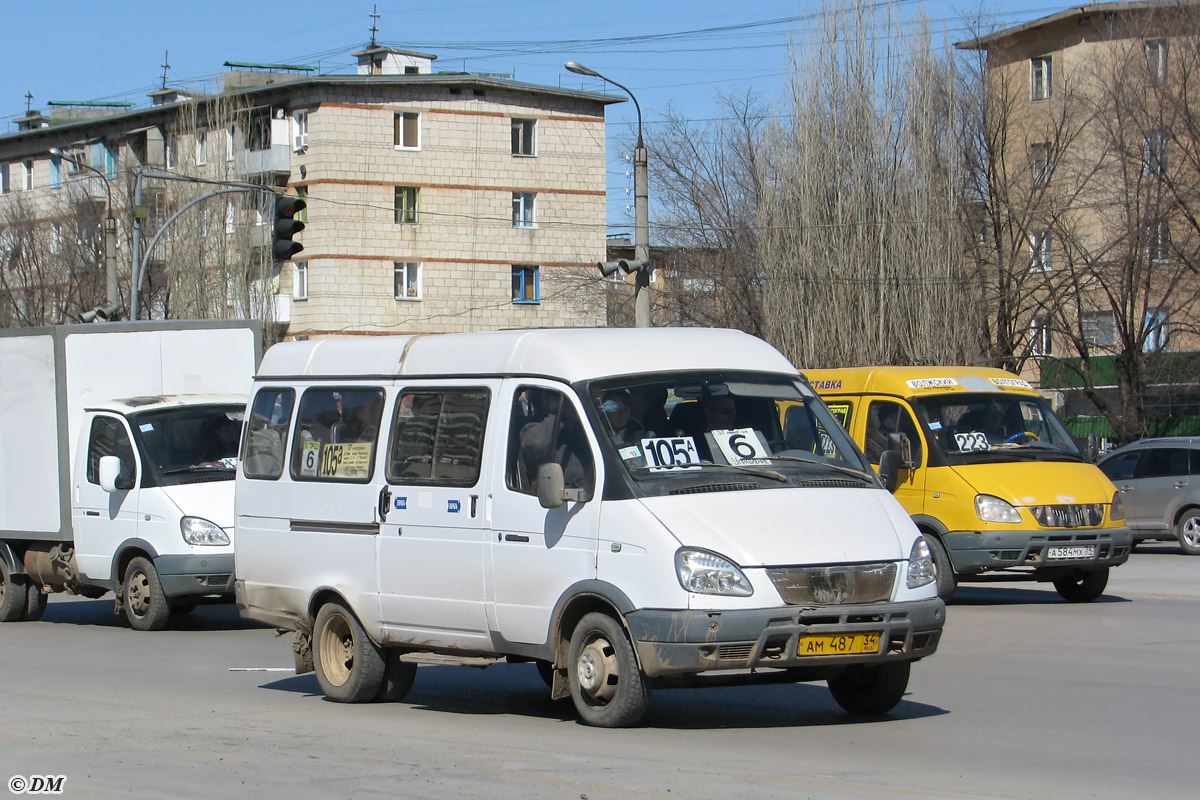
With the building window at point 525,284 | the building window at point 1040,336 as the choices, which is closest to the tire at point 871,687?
the building window at point 1040,336

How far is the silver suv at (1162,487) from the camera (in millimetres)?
24109

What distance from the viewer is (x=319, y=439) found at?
10.5 m

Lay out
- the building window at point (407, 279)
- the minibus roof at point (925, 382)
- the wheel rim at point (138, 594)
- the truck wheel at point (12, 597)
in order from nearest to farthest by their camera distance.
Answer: the wheel rim at point (138, 594), the minibus roof at point (925, 382), the truck wheel at point (12, 597), the building window at point (407, 279)

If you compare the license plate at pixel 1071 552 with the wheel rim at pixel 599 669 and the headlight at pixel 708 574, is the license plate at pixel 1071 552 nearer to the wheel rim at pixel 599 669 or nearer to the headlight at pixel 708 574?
the wheel rim at pixel 599 669

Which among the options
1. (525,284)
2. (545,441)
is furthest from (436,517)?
(525,284)

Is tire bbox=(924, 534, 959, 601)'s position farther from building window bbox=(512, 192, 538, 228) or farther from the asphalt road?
building window bbox=(512, 192, 538, 228)

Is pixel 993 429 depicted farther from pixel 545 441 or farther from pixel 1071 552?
pixel 545 441

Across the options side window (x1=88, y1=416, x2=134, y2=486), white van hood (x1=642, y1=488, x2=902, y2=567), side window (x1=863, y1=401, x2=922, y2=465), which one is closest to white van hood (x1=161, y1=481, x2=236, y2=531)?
side window (x1=88, y1=416, x2=134, y2=486)

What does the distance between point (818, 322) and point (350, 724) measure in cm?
3214

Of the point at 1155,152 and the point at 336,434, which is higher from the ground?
the point at 1155,152

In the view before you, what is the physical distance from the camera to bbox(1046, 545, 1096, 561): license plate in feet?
48.7

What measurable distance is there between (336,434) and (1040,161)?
1530 inches

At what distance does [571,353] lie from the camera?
29.6 ft

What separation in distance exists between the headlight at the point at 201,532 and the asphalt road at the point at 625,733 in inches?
82.6
